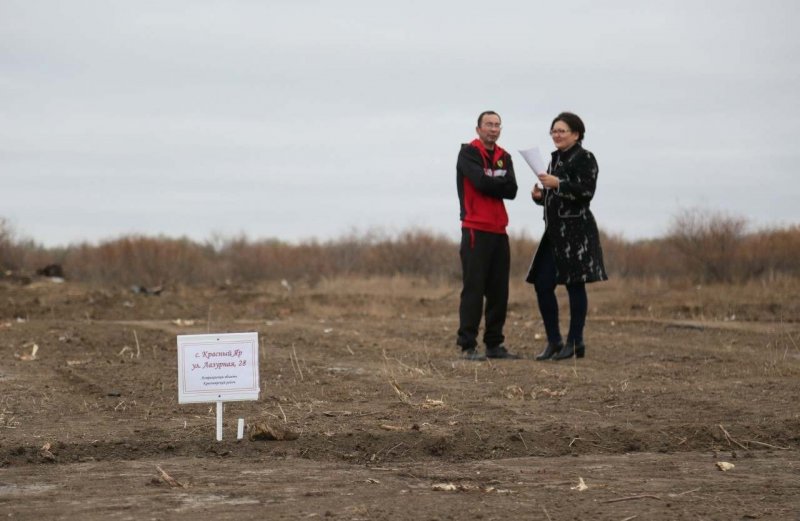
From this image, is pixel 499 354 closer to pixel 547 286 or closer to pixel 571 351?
pixel 571 351

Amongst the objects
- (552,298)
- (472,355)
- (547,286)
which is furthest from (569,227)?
(472,355)

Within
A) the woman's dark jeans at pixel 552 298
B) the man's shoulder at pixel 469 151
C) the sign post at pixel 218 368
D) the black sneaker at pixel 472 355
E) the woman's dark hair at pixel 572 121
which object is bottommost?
the black sneaker at pixel 472 355

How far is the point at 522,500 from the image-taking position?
18.1 feet

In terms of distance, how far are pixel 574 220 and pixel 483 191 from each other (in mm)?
835

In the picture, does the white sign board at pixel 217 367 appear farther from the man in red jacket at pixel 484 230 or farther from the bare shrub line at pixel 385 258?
the bare shrub line at pixel 385 258

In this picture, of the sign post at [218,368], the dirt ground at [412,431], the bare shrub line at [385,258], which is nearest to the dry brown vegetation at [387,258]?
the bare shrub line at [385,258]

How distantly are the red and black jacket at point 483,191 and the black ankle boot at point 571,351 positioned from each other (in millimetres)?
1204

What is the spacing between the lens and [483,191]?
1089 cm

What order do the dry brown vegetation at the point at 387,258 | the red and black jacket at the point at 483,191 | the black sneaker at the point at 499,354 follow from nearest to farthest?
the red and black jacket at the point at 483,191 < the black sneaker at the point at 499,354 < the dry brown vegetation at the point at 387,258

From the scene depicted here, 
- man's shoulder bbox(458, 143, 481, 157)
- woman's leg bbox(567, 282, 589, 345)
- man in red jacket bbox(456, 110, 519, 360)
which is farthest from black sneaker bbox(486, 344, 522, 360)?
man's shoulder bbox(458, 143, 481, 157)

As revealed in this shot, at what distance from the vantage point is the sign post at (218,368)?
7.04m

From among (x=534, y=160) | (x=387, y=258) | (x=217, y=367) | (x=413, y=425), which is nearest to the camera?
(x=217, y=367)

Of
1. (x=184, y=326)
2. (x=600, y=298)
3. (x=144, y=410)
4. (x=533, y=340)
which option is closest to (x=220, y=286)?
(x=600, y=298)

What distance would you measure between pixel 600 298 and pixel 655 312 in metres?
3.24
